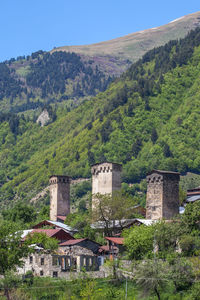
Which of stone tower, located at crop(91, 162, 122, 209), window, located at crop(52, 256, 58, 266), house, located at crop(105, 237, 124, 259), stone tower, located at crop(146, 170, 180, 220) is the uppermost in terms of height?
stone tower, located at crop(91, 162, 122, 209)

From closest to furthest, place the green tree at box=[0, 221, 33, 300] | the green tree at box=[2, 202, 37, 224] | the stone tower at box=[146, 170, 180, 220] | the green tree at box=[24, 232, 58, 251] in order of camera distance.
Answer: the green tree at box=[0, 221, 33, 300] < the green tree at box=[24, 232, 58, 251] < the stone tower at box=[146, 170, 180, 220] < the green tree at box=[2, 202, 37, 224]

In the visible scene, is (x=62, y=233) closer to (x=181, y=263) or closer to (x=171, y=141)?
(x=181, y=263)

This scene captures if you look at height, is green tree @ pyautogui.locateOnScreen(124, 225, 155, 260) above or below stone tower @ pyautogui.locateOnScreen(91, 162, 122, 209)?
below

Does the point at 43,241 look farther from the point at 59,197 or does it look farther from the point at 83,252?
the point at 59,197

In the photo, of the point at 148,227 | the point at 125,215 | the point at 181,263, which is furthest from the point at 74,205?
the point at 181,263

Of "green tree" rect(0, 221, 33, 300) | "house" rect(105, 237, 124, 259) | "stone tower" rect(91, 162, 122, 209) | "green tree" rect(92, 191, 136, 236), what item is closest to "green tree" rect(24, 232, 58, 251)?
"green tree" rect(0, 221, 33, 300)

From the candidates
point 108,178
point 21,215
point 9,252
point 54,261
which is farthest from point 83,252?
point 108,178

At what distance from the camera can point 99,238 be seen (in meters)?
82.4

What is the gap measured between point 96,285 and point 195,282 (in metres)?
9.96

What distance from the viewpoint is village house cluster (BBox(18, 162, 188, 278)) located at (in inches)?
2761

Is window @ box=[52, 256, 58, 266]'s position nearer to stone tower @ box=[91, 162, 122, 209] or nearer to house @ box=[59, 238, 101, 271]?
house @ box=[59, 238, 101, 271]

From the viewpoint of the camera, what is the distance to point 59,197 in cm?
11138

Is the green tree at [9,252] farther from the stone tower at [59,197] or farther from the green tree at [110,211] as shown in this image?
the stone tower at [59,197]

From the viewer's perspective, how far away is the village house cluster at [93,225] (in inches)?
2761
